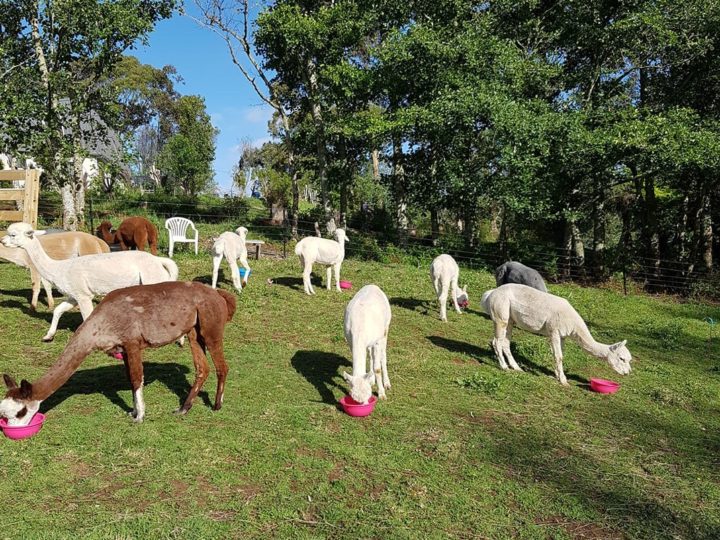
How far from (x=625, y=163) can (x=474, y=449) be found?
15.5 meters

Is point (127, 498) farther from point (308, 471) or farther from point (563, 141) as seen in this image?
point (563, 141)

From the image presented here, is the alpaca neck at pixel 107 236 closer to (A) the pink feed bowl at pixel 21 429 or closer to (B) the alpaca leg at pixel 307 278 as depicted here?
(B) the alpaca leg at pixel 307 278

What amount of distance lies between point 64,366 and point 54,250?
5.68m

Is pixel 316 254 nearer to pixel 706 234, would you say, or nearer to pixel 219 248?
pixel 219 248

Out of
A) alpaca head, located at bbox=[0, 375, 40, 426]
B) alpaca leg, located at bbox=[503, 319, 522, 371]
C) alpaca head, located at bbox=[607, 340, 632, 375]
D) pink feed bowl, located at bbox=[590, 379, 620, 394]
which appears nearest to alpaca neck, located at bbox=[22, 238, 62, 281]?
alpaca head, located at bbox=[0, 375, 40, 426]

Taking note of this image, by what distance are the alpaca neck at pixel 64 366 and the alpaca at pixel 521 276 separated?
8701 millimetres

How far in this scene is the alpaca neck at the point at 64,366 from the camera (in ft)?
A: 16.0

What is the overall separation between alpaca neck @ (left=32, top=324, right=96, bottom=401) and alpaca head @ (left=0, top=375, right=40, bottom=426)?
67 mm

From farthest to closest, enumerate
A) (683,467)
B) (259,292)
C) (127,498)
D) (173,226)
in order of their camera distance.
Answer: (173,226)
(259,292)
(683,467)
(127,498)

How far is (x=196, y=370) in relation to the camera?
5.75 meters

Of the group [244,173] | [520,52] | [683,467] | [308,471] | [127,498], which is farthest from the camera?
[244,173]

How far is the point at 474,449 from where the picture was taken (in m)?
5.32

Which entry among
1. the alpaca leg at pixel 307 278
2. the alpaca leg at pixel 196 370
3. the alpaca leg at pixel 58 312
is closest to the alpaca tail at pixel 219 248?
the alpaca leg at pixel 307 278

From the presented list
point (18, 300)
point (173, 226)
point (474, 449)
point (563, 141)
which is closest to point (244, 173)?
point (173, 226)
